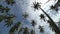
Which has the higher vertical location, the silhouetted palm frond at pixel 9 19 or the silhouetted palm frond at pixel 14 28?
the silhouetted palm frond at pixel 9 19

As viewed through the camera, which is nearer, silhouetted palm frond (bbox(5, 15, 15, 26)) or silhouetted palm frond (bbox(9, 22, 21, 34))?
silhouetted palm frond (bbox(9, 22, 21, 34))

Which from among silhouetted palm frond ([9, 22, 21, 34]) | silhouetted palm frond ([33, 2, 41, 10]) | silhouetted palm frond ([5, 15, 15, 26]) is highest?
silhouetted palm frond ([33, 2, 41, 10])

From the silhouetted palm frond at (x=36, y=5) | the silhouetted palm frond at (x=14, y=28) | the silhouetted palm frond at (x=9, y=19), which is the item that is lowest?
the silhouetted palm frond at (x=14, y=28)

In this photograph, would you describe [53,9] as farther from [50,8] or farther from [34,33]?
[34,33]

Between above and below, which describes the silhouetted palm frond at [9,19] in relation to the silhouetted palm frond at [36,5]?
below

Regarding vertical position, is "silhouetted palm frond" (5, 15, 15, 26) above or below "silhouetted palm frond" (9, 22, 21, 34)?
above

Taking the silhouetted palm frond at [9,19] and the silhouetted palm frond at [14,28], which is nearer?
the silhouetted palm frond at [14,28]

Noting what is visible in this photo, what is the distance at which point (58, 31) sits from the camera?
20656mm

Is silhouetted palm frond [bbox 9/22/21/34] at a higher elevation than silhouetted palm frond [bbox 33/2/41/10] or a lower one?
lower

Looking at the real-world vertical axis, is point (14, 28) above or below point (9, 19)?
below

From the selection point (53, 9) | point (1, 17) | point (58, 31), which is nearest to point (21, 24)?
point (1, 17)

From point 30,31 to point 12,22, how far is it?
6.91ft

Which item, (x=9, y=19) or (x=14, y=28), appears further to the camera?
(x=9, y=19)

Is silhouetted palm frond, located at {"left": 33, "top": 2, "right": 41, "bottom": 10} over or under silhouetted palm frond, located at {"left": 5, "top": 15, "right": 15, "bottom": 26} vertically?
over
